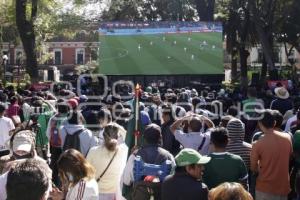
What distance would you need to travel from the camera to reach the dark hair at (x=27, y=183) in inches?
140

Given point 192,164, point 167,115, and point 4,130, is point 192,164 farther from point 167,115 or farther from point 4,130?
point 4,130

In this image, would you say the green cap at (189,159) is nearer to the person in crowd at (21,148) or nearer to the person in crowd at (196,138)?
the person in crowd at (21,148)

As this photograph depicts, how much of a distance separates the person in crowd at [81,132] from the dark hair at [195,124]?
1.33 metres

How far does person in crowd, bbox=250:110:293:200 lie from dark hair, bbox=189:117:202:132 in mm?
1150

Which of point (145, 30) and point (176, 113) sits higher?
point (145, 30)

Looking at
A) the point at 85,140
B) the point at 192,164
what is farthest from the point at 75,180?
the point at 85,140

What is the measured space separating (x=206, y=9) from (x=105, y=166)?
30.5 meters

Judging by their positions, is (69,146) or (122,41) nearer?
(69,146)

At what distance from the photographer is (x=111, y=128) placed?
269 inches

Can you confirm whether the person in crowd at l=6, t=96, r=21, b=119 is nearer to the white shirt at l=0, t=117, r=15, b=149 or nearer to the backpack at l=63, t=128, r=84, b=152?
the white shirt at l=0, t=117, r=15, b=149

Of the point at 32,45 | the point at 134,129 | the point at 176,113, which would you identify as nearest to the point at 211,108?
the point at 176,113

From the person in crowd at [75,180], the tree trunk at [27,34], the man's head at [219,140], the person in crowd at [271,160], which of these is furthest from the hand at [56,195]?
the tree trunk at [27,34]

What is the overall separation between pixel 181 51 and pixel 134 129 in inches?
969

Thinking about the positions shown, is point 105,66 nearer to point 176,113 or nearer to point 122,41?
point 122,41
